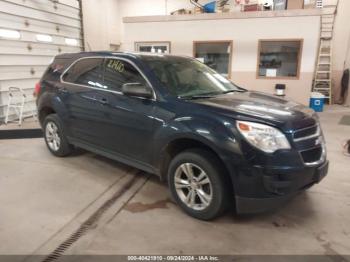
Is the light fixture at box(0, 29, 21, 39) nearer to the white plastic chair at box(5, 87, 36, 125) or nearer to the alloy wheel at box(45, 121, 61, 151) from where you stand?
the white plastic chair at box(5, 87, 36, 125)

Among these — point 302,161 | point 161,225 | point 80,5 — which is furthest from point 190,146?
point 80,5

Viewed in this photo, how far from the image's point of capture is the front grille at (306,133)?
2258 mm

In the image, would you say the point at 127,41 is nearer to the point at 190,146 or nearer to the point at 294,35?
the point at 294,35

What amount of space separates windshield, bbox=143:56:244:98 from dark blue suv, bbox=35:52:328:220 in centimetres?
1

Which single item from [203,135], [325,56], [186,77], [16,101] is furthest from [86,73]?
[325,56]

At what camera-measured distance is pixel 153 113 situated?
269 cm

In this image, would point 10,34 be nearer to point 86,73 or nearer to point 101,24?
point 86,73

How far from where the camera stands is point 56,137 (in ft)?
13.3

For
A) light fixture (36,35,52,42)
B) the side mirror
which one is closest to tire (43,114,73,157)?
the side mirror

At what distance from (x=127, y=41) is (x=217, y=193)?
7631 mm

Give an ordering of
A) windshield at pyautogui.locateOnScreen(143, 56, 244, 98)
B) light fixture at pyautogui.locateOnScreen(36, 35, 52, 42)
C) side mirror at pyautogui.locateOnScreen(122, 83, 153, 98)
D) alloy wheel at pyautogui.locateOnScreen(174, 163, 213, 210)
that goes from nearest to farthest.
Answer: alloy wheel at pyautogui.locateOnScreen(174, 163, 213, 210)
side mirror at pyautogui.locateOnScreen(122, 83, 153, 98)
windshield at pyautogui.locateOnScreen(143, 56, 244, 98)
light fixture at pyautogui.locateOnScreen(36, 35, 52, 42)

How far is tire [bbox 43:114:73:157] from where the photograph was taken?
3.91 metres

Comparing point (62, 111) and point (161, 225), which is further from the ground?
point (62, 111)

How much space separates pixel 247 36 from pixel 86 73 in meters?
5.64
